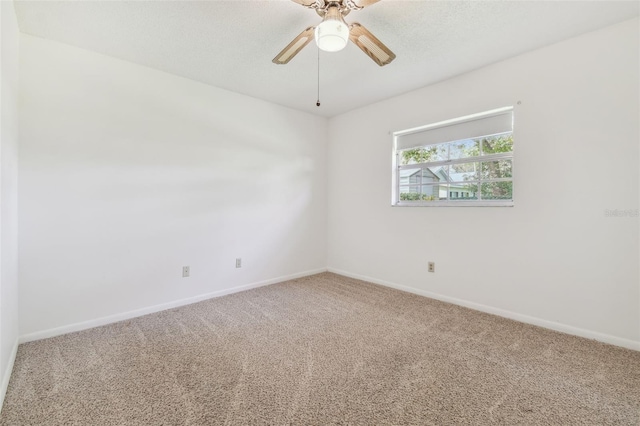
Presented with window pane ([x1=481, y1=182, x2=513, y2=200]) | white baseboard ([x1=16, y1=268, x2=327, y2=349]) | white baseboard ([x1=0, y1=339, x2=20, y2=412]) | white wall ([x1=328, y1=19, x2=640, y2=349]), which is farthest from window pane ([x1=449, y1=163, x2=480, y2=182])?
white baseboard ([x1=0, y1=339, x2=20, y2=412])

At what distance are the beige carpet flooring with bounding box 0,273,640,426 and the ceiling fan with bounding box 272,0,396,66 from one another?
6.66 ft

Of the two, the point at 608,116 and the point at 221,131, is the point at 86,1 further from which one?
the point at 608,116

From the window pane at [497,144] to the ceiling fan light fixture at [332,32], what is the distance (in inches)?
80.5

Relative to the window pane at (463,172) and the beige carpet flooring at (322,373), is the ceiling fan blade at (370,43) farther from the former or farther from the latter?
the beige carpet flooring at (322,373)

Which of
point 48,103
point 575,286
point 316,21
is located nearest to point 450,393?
point 575,286

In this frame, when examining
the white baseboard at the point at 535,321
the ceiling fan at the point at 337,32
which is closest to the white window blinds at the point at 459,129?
the ceiling fan at the point at 337,32

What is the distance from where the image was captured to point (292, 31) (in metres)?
2.25

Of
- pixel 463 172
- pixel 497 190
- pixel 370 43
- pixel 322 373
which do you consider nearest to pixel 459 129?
pixel 463 172

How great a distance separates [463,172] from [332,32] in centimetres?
222

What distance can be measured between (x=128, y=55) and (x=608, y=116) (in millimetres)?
4081

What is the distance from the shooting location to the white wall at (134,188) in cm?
231

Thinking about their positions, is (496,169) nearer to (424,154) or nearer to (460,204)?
(460,204)

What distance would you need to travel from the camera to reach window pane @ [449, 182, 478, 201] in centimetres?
304

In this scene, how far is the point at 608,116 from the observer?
2215 mm
